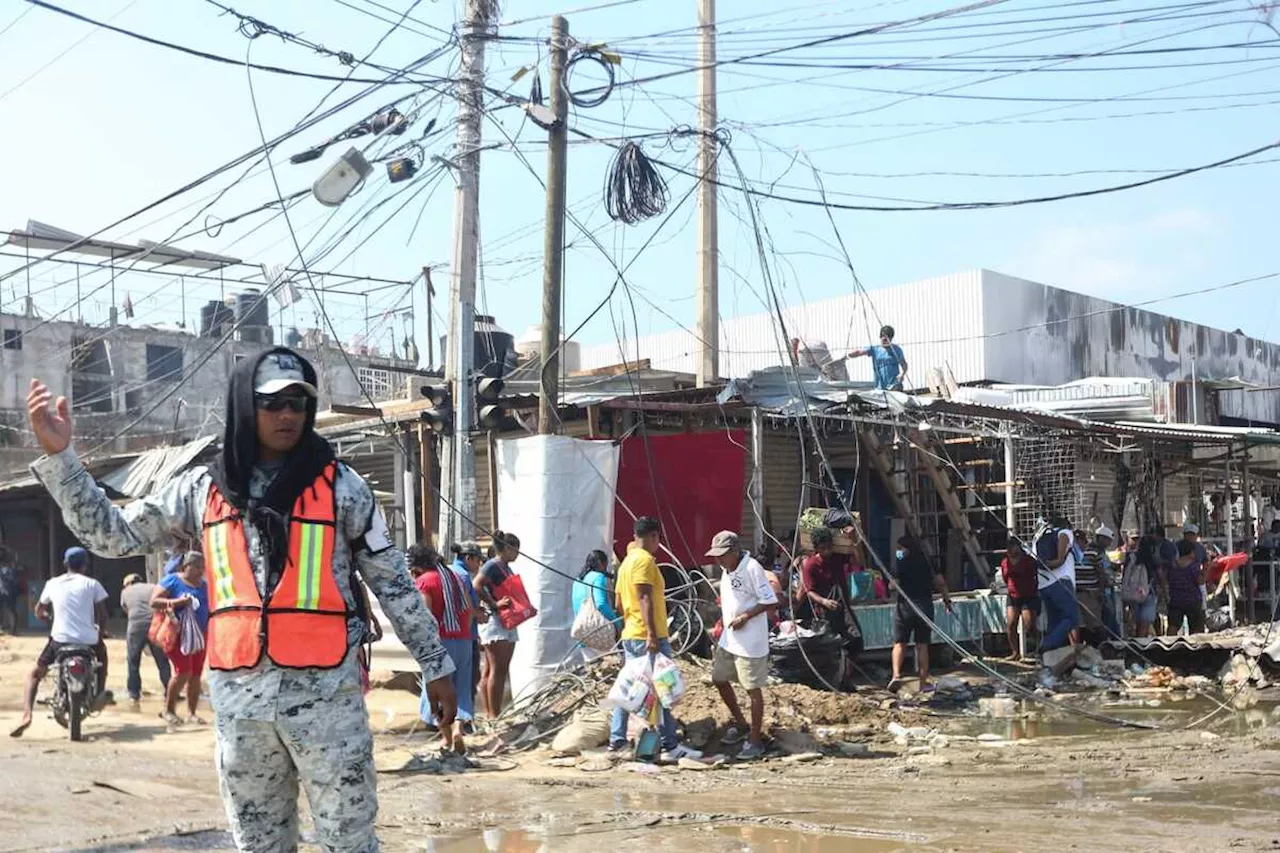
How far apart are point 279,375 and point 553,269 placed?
30.3 feet

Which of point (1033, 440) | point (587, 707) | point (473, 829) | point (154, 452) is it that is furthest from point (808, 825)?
point (154, 452)

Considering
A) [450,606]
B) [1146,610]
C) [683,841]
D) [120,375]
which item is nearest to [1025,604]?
[1146,610]

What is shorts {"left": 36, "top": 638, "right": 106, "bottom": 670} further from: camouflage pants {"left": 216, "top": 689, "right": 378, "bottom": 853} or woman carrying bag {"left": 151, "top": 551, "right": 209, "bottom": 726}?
camouflage pants {"left": 216, "top": 689, "right": 378, "bottom": 853}

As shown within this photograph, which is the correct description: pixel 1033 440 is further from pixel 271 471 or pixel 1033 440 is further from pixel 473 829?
pixel 271 471

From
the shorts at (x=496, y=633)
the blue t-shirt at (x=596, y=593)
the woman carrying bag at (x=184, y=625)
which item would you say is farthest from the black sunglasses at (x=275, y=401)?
the woman carrying bag at (x=184, y=625)

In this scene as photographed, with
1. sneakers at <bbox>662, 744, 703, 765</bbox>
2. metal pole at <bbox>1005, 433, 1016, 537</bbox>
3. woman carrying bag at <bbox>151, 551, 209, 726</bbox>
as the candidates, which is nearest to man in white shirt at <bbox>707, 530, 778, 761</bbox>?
sneakers at <bbox>662, 744, 703, 765</bbox>

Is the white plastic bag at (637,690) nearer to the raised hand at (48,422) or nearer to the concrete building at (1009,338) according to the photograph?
the raised hand at (48,422)

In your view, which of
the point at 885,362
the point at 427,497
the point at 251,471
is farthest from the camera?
the point at 885,362

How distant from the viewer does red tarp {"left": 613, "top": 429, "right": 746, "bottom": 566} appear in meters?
14.2

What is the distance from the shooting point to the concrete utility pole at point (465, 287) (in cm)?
1302

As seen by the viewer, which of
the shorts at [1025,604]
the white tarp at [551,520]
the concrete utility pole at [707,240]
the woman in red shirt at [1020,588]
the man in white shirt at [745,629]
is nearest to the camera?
the man in white shirt at [745,629]

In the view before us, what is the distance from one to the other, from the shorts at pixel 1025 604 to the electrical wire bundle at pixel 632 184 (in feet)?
19.7

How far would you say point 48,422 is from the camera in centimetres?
356

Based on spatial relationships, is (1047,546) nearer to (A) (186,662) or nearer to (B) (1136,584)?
(B) (1136,584)
